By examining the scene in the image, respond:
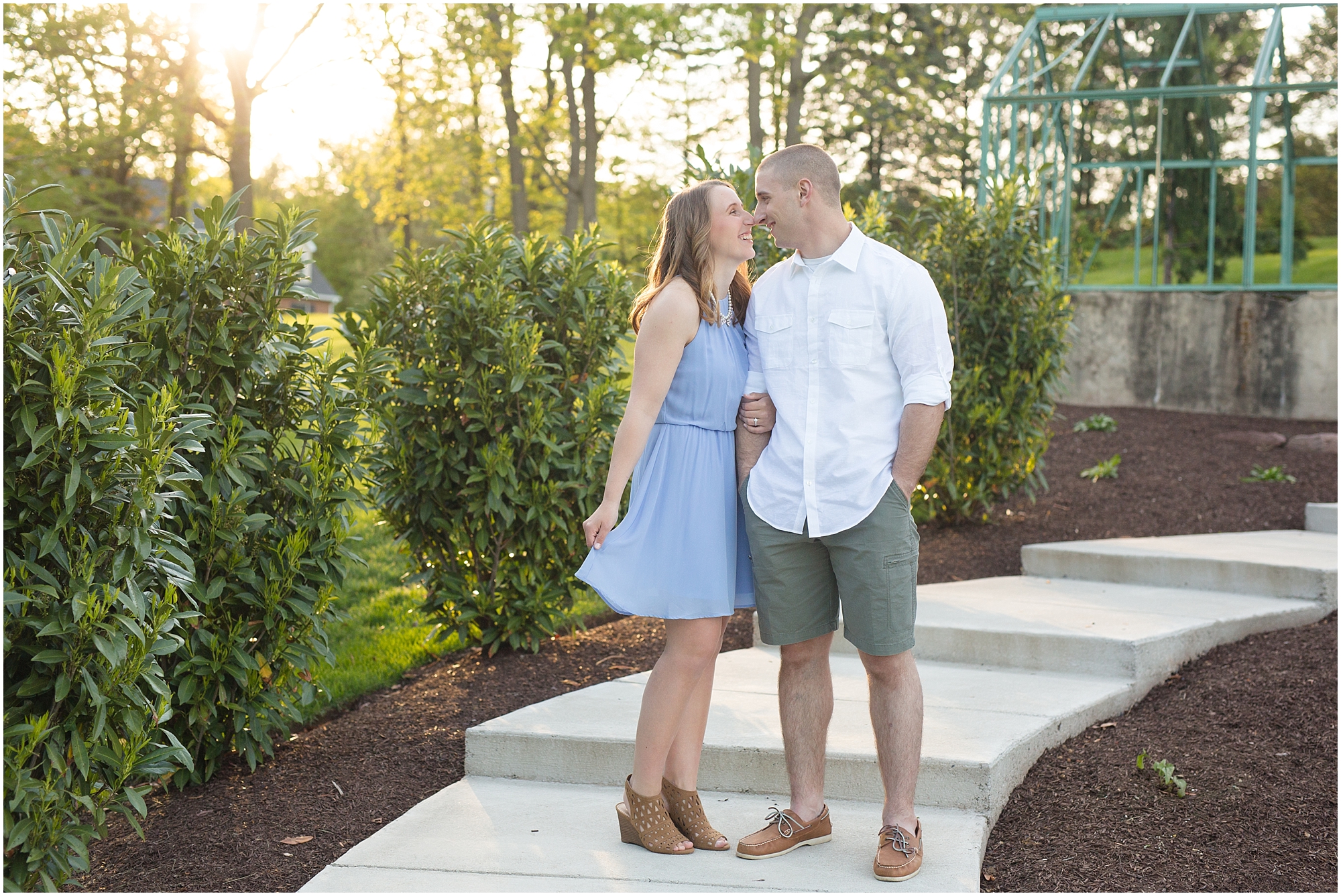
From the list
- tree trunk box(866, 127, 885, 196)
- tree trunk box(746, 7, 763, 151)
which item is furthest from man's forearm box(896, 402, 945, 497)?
tree trunk box(866, 127, 885, 196)

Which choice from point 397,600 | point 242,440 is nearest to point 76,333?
point 242,440

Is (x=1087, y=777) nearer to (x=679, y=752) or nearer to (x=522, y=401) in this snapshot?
(x=679, y=752)

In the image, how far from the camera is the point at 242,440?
3.60m

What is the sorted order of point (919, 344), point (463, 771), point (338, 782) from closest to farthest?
point (919, 344) < point (338, 782) < point (463, 771)

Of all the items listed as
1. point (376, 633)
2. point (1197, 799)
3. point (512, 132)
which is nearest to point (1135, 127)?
point (512, 132)

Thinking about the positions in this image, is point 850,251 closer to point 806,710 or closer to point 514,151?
point 806,710

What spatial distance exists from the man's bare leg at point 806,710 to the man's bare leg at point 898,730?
18cm

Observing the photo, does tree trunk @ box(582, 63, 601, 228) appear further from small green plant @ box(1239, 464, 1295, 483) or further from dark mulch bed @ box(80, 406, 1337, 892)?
dark mulch bed @ box(80, 406, 1337, 892)

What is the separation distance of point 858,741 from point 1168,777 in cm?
103

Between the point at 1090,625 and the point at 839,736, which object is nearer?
the point at 839,736

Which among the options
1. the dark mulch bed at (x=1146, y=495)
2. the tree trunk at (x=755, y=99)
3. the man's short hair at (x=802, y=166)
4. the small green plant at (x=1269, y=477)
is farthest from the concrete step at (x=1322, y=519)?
the tree trunk at (x=755, y=99)

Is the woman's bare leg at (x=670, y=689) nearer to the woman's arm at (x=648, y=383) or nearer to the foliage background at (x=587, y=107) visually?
the woman's arm at (x=648, y=383)

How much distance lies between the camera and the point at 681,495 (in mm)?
3129

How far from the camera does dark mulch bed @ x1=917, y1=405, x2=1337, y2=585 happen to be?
6.74m
